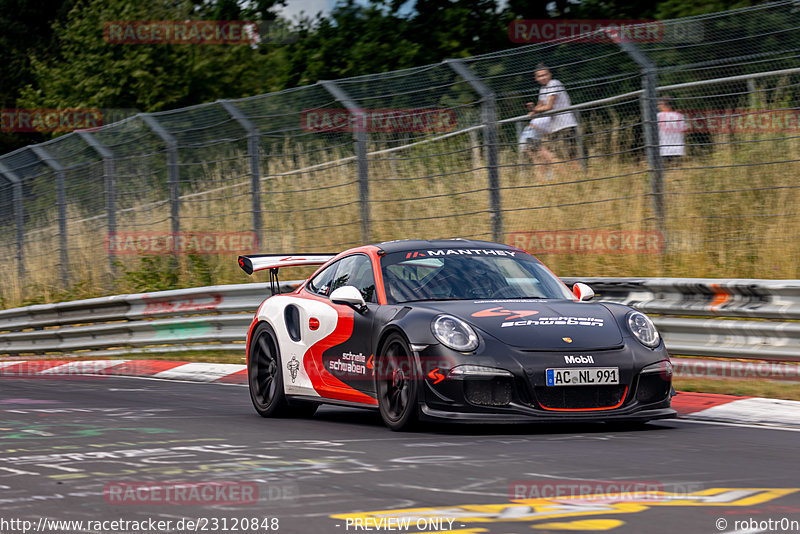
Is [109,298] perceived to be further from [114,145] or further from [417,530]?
[417,530]

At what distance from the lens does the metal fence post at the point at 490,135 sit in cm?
1307

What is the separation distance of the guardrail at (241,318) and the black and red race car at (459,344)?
5.82 ft

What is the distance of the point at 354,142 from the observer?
579 inches

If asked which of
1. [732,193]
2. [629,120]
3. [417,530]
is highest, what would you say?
[629,120]

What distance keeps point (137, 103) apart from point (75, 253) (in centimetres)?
1498

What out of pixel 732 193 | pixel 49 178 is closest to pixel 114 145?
pixel 49 178
